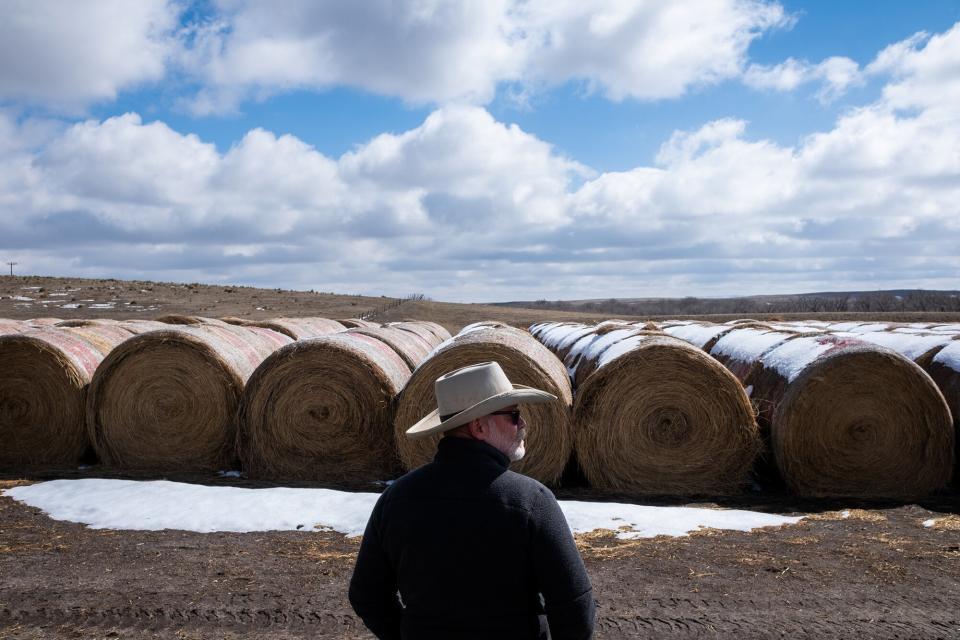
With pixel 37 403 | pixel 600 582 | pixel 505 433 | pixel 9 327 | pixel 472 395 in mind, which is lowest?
pixel 600 582

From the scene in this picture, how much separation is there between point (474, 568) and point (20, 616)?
3.66 metres

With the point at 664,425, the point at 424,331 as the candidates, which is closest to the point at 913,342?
the point at 664,425

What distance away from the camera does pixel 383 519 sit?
2.57 m

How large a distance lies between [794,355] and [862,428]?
3.53ft

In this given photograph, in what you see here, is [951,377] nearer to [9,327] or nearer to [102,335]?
[102,335]

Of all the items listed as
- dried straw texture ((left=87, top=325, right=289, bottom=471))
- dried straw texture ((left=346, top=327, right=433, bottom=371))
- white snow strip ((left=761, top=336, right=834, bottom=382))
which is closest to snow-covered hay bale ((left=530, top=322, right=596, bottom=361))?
dried straw texture ((left=346, top=327, right=433, bottom=371))

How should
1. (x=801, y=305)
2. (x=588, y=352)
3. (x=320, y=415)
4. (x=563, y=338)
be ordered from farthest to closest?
(x=801, y=305), (x=563, y=338), (x=588, y=352), (x=320, y=415)

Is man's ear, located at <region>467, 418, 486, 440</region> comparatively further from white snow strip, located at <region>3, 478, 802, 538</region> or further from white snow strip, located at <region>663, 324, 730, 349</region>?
white snow strip, located at <region>663, 324, 730, 349</region>

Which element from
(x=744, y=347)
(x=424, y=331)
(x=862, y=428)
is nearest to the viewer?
(x=862, y=428)

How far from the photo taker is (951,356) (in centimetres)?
904

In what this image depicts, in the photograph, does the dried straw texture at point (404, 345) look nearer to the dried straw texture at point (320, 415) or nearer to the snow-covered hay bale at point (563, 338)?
the dried straw texture at point (320, 415)

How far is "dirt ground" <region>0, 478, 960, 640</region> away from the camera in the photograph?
453cm

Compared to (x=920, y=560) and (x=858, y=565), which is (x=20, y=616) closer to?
(x=858, y=565)

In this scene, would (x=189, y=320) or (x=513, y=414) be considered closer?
(x=513, y=414)
